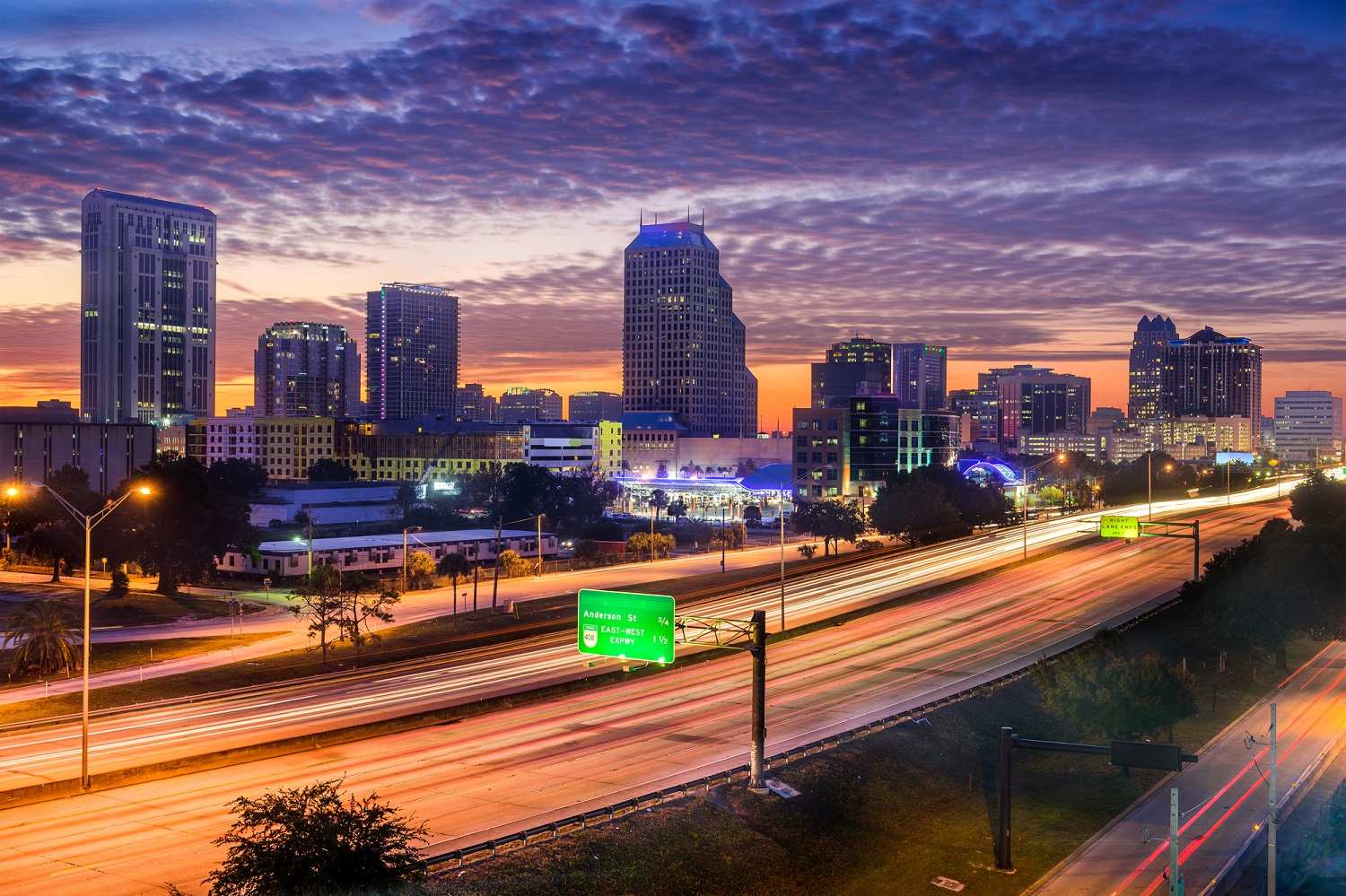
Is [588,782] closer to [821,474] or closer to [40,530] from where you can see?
[40,530]

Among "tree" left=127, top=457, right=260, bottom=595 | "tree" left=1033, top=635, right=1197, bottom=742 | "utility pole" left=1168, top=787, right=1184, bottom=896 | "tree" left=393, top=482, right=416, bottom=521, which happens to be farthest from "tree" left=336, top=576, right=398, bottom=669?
"tree" left=393, top=482, right=416, bottom=521

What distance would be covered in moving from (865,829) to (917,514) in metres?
82.3

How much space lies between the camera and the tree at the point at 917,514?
4555 inches

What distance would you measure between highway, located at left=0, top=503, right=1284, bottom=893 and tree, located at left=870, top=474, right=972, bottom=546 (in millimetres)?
41182

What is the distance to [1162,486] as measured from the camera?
194375 millimetres

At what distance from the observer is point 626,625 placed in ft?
119

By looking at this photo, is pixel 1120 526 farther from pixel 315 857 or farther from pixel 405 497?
pixel 405 497

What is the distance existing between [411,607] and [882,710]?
40387mm

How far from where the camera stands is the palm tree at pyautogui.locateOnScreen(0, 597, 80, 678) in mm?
51938

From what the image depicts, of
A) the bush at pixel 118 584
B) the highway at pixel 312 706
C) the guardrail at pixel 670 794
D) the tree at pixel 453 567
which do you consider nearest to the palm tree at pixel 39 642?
the highway at pixel 312 706

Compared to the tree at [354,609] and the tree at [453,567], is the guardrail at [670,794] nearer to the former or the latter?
the tree at [354,609]

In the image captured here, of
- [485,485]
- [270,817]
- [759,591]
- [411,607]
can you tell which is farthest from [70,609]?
[485,485]

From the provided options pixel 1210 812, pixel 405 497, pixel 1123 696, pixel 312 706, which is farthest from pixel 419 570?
pixel 405 497

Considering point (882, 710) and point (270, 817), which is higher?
point (270, 817)
